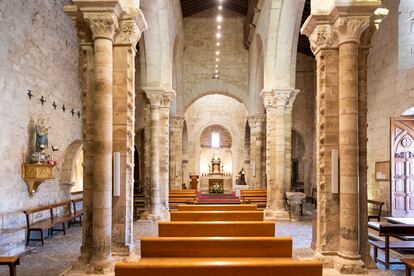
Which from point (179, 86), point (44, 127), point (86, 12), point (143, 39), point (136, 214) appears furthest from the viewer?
point (179, 86)

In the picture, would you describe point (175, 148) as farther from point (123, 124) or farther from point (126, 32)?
point (126, 32)

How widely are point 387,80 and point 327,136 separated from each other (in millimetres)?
8265

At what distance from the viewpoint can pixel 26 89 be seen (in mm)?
9961

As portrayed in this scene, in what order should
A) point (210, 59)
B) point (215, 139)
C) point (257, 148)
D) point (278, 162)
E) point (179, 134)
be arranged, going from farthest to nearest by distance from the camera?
1. point (215, 139)
2. point (210, 59)
3. point (179, 134)
4. point (257, 148)
5. point (278, 162)

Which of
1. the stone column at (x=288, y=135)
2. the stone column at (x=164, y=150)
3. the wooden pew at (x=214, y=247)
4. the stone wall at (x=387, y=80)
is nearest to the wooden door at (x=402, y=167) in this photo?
the stone wall at (x=387, y=80)

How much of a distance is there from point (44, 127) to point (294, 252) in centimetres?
735

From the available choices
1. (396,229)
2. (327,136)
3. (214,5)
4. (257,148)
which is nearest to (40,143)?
(327,136)

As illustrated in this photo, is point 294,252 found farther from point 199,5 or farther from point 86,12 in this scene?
point 199,5

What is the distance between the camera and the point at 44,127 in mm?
10383

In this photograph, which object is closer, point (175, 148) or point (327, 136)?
point (327, 136)

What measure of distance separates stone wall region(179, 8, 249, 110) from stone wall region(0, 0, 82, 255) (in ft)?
25.3

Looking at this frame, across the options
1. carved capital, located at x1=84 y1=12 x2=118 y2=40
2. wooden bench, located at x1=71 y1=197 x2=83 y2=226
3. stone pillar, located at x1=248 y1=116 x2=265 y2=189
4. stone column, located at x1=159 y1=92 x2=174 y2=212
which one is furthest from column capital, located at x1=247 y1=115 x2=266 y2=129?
carved capital, located at x1=84 y1=12 x2=118 y2=40

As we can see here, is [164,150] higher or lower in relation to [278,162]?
higher

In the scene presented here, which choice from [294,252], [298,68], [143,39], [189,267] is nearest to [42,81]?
[143,39]
